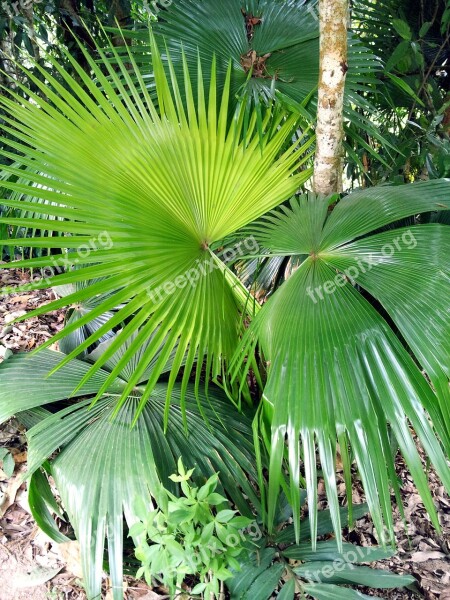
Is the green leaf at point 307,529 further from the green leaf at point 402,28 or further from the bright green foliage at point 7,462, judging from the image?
the green leaf at point 402,28

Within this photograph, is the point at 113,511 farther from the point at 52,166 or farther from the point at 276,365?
the point at 52,166

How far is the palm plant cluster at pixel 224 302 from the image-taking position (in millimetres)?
834

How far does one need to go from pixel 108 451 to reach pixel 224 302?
1.63 feet

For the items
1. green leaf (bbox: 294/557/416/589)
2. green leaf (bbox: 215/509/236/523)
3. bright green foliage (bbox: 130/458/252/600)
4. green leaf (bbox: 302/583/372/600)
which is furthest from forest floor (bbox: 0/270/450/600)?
green leaf (bbox: 215/509/236/523)

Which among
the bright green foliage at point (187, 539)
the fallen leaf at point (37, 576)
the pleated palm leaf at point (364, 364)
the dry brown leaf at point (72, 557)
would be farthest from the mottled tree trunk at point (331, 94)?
the fallen leaf at point (37, 576)

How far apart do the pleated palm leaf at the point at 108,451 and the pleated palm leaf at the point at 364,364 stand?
1.09 feet

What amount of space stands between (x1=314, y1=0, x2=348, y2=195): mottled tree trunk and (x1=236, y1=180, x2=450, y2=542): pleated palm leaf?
0.39 meters

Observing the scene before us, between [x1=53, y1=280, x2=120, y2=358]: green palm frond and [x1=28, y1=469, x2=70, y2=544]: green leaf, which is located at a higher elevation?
[x1=53, y1=280, x2=120, y2=358]: green palm frond

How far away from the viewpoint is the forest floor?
1.50 meters

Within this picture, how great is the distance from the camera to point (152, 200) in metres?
1.18

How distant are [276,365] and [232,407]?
1.92ft

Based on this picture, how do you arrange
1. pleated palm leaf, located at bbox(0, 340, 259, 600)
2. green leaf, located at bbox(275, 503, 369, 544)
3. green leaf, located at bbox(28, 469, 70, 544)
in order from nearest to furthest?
pleated palm leaf, located at bbox(0, 340, 259, 600) < green leaf, located at bbox(28, 469, 70, 544) < green leaf, located at bbox(275, 503, 369, 544)

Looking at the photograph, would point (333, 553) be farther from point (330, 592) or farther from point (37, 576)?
point (37, 576)

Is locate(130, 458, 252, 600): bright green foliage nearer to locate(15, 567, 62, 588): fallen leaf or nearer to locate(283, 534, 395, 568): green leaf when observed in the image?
locate(283, 534, 395, 568): green leaf
